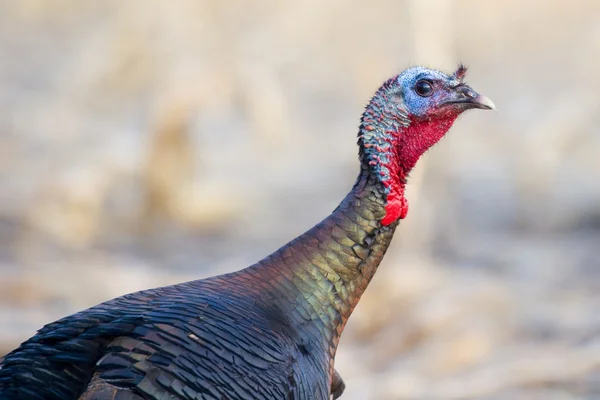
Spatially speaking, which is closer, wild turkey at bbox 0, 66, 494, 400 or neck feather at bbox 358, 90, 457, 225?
wild turkey at bbox 0, 66, 494, 400

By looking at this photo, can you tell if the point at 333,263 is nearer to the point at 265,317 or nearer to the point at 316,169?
the point at 265,317

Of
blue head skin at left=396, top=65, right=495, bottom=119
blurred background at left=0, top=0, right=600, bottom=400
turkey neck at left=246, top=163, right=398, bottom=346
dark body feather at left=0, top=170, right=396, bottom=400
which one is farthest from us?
blurred background at left=0, top=0, right=600, bottom=400

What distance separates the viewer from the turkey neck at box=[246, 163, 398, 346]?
3844 millimetres

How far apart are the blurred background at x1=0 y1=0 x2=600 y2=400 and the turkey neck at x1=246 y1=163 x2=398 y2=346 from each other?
7.65 ft

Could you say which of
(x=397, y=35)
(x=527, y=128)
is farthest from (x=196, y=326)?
(x=397, y=35)

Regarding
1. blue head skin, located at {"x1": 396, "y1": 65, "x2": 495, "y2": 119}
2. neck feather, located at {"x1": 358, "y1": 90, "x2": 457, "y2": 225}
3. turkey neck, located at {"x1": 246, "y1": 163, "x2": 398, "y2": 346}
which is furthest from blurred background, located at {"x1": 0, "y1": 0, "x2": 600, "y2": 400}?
turkey neck, located at {"x1": 246, "y1": 163, "x2": 398, "y2": 346}

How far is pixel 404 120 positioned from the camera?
162 inches

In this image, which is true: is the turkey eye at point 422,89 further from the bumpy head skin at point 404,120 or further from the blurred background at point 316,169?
the blurred background at point 316,169

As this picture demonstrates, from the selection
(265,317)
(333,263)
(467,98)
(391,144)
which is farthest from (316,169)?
(265,317)

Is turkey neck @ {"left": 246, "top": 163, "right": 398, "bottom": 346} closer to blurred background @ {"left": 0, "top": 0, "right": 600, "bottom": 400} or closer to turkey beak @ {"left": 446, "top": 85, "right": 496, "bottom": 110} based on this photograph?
turkey beak @ {"left": 446, "top": 85, "right": 496, "bottom": 110}

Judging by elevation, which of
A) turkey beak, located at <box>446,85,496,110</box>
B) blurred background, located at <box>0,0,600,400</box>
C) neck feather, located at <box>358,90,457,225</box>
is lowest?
neck feather, located at <box>358,90,457,225</box>

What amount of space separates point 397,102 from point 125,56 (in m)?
10.4

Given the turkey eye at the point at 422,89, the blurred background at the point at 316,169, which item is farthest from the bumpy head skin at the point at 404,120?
the blurred background at the point at 316,169

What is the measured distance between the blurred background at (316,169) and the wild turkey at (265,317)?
2.12 m
